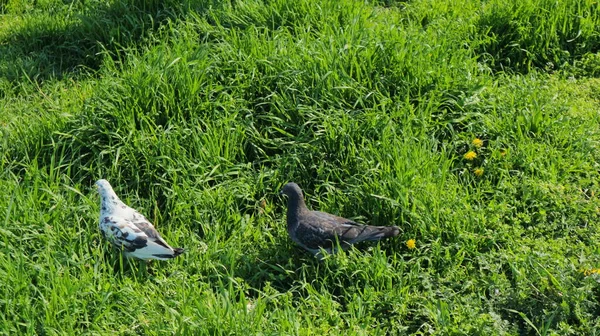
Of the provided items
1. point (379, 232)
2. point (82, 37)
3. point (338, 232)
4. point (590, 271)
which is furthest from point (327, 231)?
point (82, 37)

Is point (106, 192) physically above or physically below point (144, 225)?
above

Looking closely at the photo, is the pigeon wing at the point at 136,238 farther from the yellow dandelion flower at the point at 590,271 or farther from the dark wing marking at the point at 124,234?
→ the yellow dandelion flower at the point at 590,271

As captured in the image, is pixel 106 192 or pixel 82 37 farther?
pixel 82 37

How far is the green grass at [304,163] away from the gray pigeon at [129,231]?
9cm

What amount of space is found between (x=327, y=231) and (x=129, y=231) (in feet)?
3.55

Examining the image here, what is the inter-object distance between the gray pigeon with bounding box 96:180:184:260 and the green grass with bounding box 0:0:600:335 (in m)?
0.09

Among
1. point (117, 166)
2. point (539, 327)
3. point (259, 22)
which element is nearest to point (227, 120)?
point (117, 166)

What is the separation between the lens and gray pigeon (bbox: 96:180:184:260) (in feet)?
13.1

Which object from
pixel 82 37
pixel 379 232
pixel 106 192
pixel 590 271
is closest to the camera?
pixel 590 271

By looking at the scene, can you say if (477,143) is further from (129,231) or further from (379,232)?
(129,231)

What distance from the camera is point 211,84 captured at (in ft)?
16.1

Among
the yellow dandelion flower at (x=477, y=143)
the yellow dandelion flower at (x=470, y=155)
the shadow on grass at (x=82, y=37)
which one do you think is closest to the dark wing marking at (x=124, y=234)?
the shadow on grass at (x=82, y=37)

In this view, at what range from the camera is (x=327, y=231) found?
4047 millimetres

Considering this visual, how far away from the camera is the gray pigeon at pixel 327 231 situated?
4.00 metres
